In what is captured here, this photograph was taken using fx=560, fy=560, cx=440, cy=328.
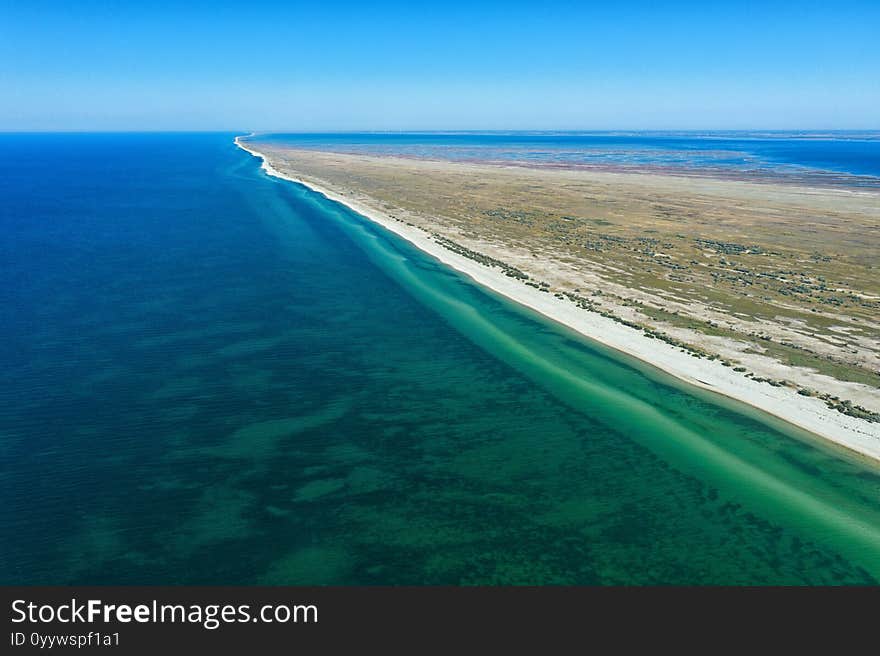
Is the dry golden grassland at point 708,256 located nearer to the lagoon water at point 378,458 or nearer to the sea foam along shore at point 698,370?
the sea foam along shore at point 698,370

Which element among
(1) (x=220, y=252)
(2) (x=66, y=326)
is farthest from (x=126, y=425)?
(1) (x=220, y=252)

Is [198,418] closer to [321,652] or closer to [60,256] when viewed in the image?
[321,652]

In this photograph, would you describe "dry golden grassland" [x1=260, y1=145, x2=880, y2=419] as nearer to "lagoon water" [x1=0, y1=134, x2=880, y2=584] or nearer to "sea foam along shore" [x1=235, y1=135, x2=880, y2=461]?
"sea foam along shore" [x1=235, y1=135, x2=880, y2=461]

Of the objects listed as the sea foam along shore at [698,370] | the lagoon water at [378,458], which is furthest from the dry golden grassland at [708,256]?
the lagoon water at [378,458]

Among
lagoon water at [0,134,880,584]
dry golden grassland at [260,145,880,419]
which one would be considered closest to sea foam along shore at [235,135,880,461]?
lagoon water at [0,134,880,584]

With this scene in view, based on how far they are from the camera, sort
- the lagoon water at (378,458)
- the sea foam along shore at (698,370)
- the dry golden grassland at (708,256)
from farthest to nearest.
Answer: the dry golden grassland at (708,256) < the sea foam along shore at (698,370) < the lagoon water at (378,458)
